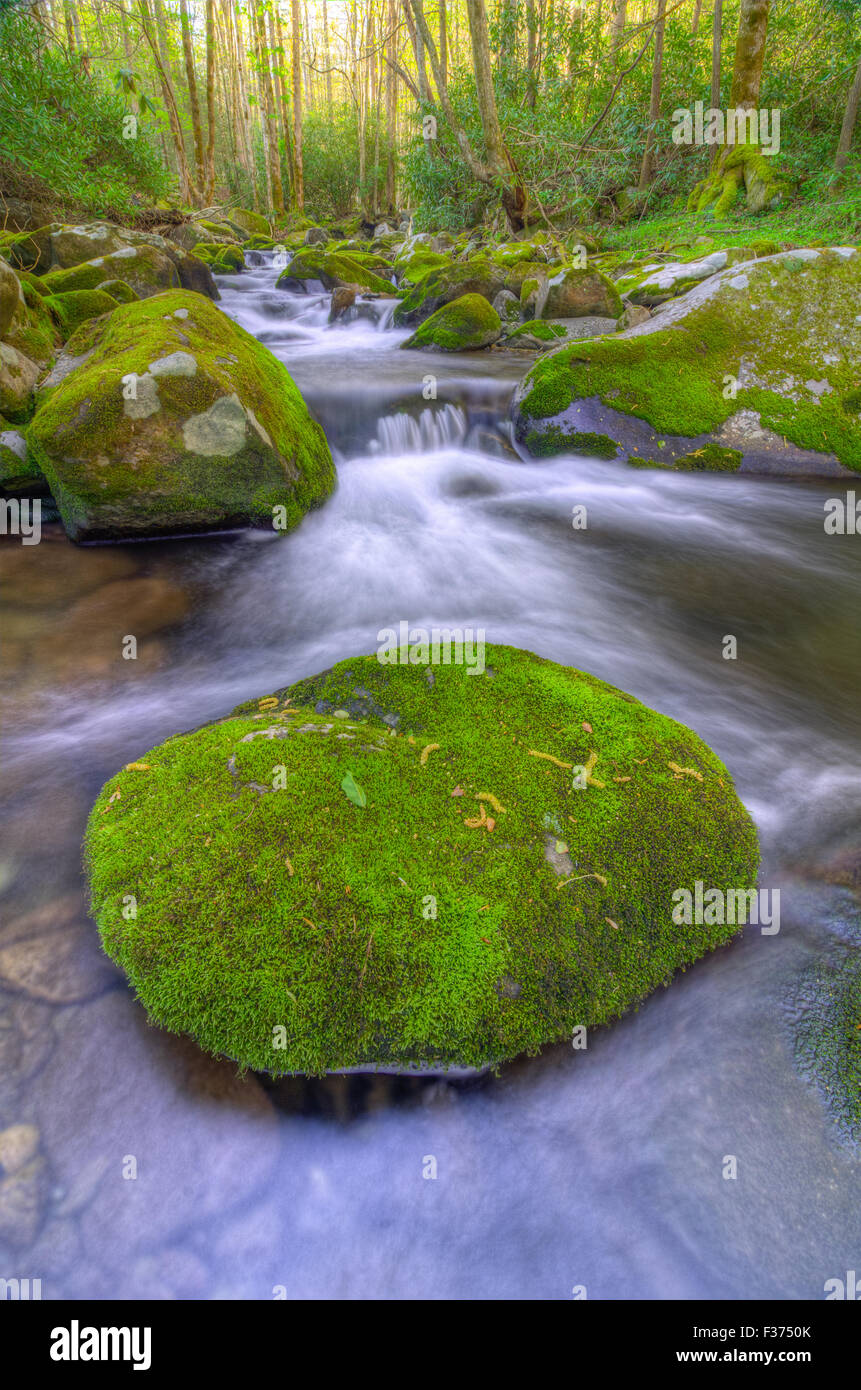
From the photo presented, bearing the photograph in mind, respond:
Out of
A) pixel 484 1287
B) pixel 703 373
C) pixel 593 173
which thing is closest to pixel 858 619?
pixel 703 373

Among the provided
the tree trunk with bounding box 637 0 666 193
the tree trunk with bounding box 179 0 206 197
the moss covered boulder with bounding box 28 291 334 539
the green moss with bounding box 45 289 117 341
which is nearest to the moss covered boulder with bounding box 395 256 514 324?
the green moss with bounding box 45 289 117 341

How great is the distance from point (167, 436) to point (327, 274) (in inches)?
536

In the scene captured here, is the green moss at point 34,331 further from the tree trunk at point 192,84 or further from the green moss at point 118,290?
the tree trunk at point 192,84

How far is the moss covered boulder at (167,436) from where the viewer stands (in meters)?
5.15

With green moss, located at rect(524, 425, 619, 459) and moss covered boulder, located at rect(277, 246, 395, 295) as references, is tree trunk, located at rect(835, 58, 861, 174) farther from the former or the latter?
green moss, located at rect(524, 425, 619, 459)

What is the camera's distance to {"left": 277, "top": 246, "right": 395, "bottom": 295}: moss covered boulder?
637 inches

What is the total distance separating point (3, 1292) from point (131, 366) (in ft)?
18.3

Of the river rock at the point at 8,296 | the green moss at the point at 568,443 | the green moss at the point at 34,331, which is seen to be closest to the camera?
the river rock at the point at 8,296

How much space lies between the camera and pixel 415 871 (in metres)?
2.30

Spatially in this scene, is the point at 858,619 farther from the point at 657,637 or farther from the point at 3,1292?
the point at 3,1292

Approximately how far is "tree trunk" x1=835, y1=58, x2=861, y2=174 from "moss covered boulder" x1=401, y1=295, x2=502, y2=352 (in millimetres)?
8971

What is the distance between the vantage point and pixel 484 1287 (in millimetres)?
1794

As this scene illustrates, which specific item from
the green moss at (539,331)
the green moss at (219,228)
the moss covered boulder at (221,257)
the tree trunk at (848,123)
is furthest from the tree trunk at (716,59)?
the green moss at (219,228)

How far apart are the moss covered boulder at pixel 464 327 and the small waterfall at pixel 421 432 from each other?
3954 mm
